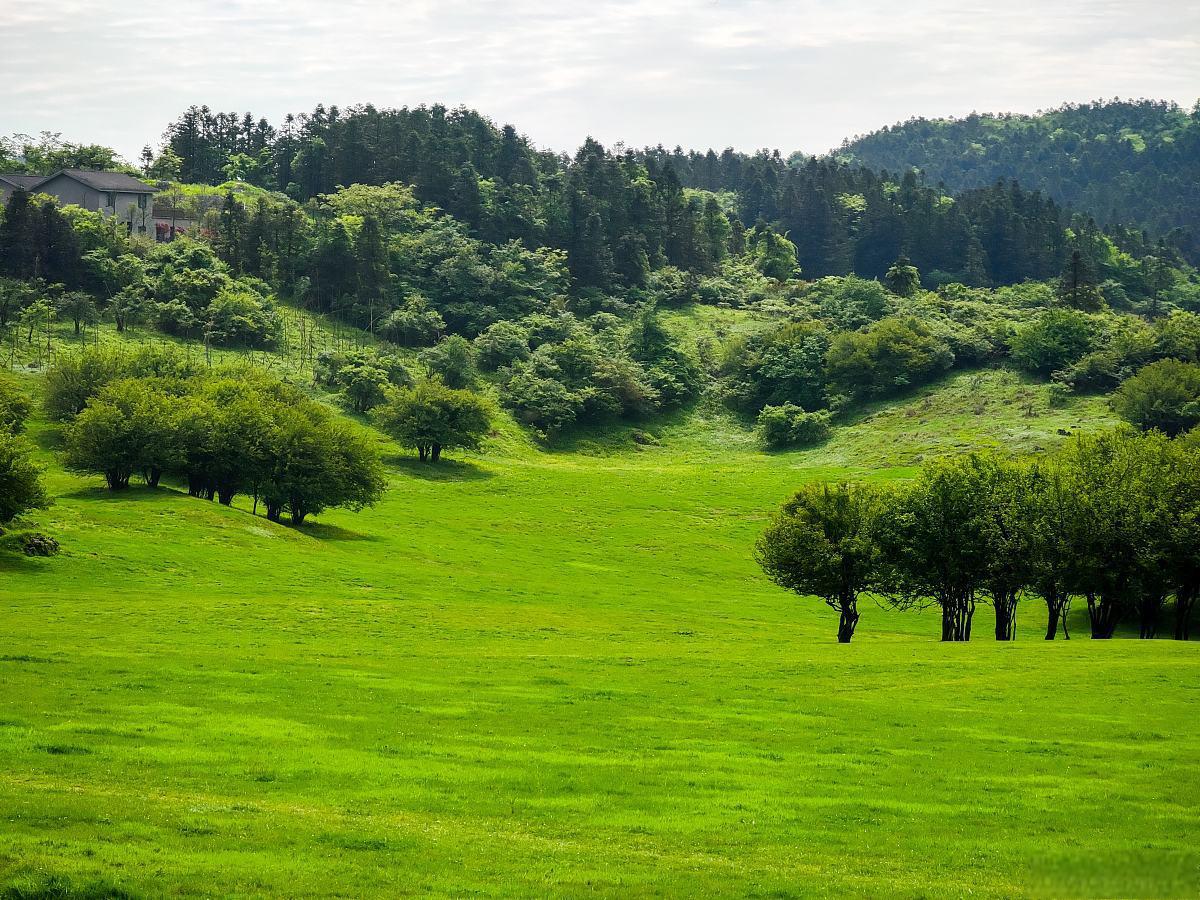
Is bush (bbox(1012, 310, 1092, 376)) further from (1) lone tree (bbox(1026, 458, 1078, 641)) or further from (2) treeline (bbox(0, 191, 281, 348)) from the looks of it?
(2) treeline (bbox(0, 191, 281, 348))

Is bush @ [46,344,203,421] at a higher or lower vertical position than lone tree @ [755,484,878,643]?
higher

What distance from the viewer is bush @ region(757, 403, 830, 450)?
15100cm

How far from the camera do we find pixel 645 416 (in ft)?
530

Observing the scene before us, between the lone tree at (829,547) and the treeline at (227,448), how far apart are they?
129 feet

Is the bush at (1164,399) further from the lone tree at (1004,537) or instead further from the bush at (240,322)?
the bush at (240,322)

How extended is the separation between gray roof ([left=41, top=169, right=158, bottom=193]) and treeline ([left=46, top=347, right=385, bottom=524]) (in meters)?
87.0

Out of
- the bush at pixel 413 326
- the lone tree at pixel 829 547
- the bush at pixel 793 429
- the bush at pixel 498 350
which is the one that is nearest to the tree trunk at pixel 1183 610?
the lone tree at pixel 829 547

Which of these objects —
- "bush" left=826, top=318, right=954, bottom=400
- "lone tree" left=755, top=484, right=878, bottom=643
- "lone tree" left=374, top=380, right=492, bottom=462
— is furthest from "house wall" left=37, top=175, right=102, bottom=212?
"lone tree" left=755, top=484, right=878, bottom=643

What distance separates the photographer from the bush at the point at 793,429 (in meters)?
151

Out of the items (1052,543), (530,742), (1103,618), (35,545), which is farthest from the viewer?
(35,545)

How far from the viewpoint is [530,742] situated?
106 feet

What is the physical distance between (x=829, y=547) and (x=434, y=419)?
6468cm

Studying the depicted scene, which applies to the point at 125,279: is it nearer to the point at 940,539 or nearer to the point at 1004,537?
the point at 940,539

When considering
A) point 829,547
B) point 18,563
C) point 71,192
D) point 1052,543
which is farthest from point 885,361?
point 71,192
